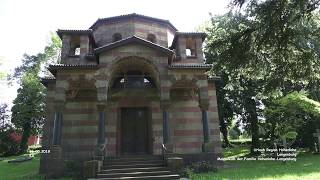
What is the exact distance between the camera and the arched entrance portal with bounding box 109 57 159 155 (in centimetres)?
1967

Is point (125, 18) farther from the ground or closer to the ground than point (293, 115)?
farther from the ground

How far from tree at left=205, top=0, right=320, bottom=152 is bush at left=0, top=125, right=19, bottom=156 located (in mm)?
36190

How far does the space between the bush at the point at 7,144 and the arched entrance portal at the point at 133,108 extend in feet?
84.9

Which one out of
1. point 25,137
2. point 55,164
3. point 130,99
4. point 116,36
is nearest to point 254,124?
point 130,99

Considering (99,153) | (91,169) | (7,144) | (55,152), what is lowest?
(91,169)

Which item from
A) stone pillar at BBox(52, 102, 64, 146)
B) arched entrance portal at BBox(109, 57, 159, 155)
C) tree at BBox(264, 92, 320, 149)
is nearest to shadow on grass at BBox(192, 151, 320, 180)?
tree at BBox(264, 92, 320, 149)

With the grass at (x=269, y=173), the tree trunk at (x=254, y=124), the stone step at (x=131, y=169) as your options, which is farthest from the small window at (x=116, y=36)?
the tree trunk at (x=254, y=124)

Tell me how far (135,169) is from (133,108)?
6.67 meters

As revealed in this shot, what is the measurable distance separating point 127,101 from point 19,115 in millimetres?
26150

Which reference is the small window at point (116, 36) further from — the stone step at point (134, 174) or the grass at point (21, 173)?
the stone step at point (134, 174)

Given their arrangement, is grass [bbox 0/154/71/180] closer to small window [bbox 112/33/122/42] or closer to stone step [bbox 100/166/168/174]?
A: stone step [bbox 100/166/168/174]

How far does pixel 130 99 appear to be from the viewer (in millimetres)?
20297

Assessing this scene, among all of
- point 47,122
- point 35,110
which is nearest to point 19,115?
point 35,110

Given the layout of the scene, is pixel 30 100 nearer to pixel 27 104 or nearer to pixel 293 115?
pixel 27 104
